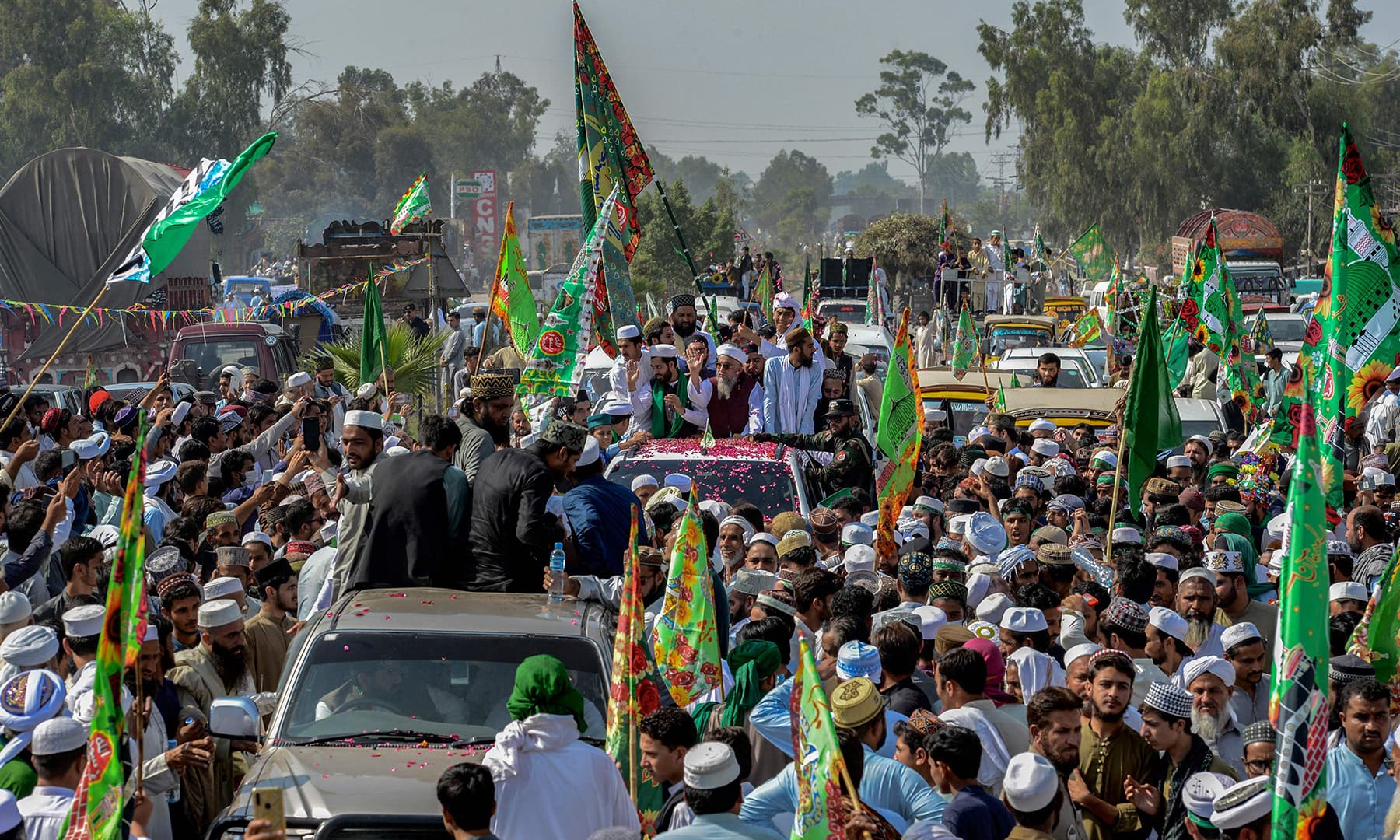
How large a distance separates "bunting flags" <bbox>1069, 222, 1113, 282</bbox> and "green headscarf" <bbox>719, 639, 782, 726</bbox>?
29032 millimetres

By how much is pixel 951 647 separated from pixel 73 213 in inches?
1039

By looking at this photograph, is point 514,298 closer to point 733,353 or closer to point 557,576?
point 733,353

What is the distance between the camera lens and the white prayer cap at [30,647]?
252 inches

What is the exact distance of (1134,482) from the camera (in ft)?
34.0

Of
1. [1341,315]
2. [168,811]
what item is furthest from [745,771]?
[1341,315]

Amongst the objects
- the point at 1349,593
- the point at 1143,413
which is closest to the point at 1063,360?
the point at 1143,413

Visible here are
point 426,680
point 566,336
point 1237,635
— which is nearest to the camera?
point 426,680

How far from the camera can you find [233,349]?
897 inches

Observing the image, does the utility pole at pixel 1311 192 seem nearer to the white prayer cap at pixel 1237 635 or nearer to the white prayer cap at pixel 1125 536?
the white prayer cap at pixel 1125 536

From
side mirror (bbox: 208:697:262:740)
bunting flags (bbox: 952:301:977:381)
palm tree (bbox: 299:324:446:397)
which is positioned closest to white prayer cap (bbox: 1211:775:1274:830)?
side mirror (bbox: 208:697:262:740)

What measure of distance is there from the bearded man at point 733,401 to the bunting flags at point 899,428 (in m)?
1.08

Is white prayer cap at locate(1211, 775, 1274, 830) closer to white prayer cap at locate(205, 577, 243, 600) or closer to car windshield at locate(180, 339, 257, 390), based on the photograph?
white prayer cap at locate(205, 577, 243, 600)

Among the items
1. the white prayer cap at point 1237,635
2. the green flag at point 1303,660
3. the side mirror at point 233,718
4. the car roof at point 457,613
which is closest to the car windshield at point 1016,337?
the white prayer cap at point 1237,635

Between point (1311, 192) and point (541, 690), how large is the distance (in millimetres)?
59883
